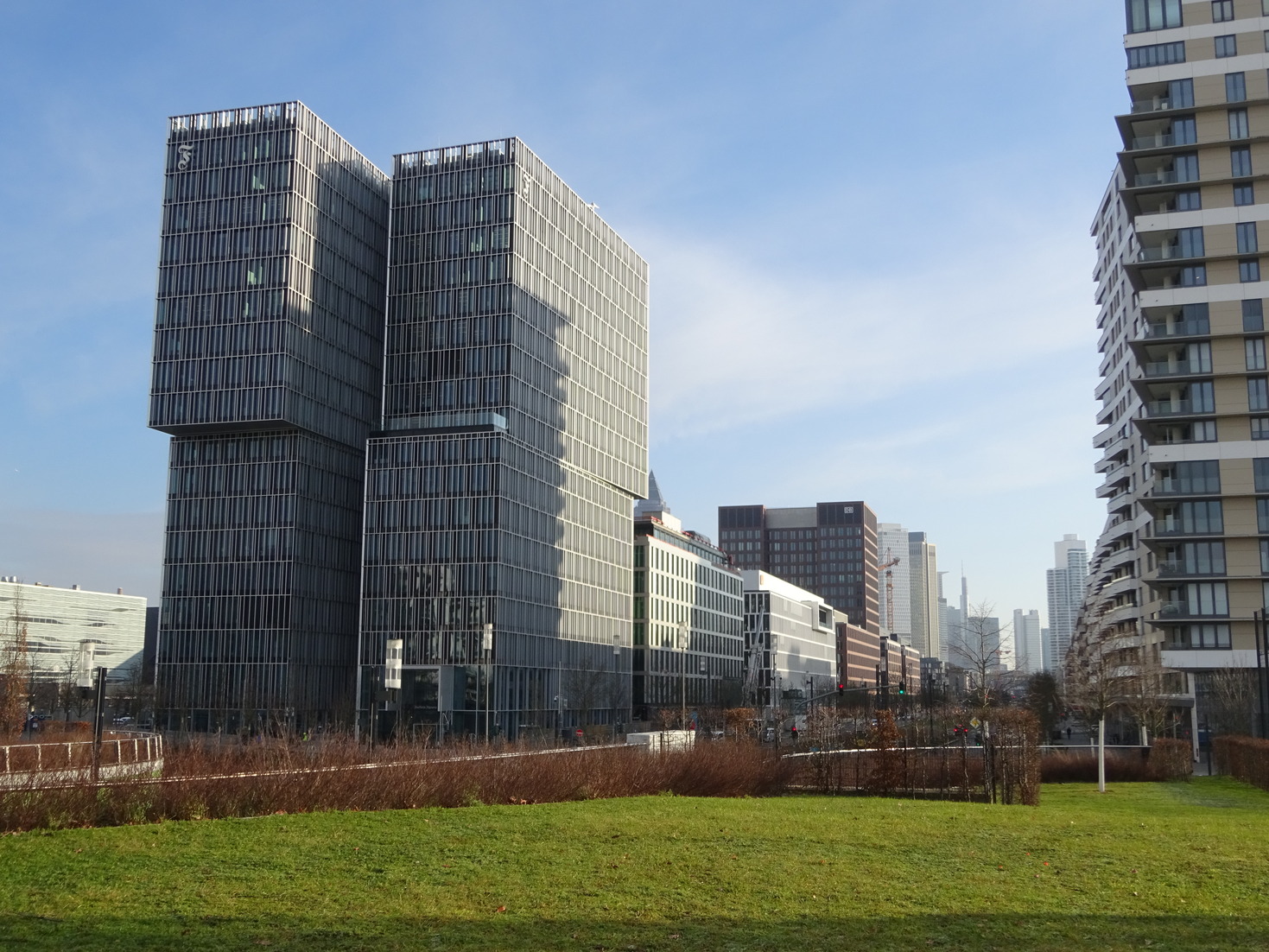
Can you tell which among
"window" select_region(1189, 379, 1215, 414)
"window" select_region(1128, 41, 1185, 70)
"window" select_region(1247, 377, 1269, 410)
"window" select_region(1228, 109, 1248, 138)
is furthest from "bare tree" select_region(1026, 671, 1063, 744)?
"window" select_region(1128, 41, 1185, 70)

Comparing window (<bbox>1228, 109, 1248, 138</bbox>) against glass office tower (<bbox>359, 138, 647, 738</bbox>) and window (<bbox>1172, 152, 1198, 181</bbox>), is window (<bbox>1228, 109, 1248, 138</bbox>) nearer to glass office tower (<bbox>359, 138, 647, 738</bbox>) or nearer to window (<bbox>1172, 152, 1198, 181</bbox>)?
window (<bbox>1172, 152, 1198, 181</bbox>)

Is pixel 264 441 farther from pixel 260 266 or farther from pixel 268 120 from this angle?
pixel 268 120

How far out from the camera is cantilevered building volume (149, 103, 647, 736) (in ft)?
333

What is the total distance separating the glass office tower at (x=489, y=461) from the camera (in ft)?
331

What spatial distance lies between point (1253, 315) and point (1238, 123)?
41.6ft

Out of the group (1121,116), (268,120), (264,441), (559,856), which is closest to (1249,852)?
(559,856)

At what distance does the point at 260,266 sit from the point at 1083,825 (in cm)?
9428

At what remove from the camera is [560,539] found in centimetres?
11412

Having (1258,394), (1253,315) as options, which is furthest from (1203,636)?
(1253,315)

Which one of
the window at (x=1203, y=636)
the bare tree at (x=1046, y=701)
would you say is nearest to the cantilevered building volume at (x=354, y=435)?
the bare tree at (x=1046, y=701)

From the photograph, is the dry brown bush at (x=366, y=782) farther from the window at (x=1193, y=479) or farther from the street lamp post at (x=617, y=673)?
the street lamp post at (x=617, y=673)

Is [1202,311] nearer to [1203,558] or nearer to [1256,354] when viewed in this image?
[1256,354]

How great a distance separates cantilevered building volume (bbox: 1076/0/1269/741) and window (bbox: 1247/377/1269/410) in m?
0.10

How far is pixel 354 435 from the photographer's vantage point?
112 meters
